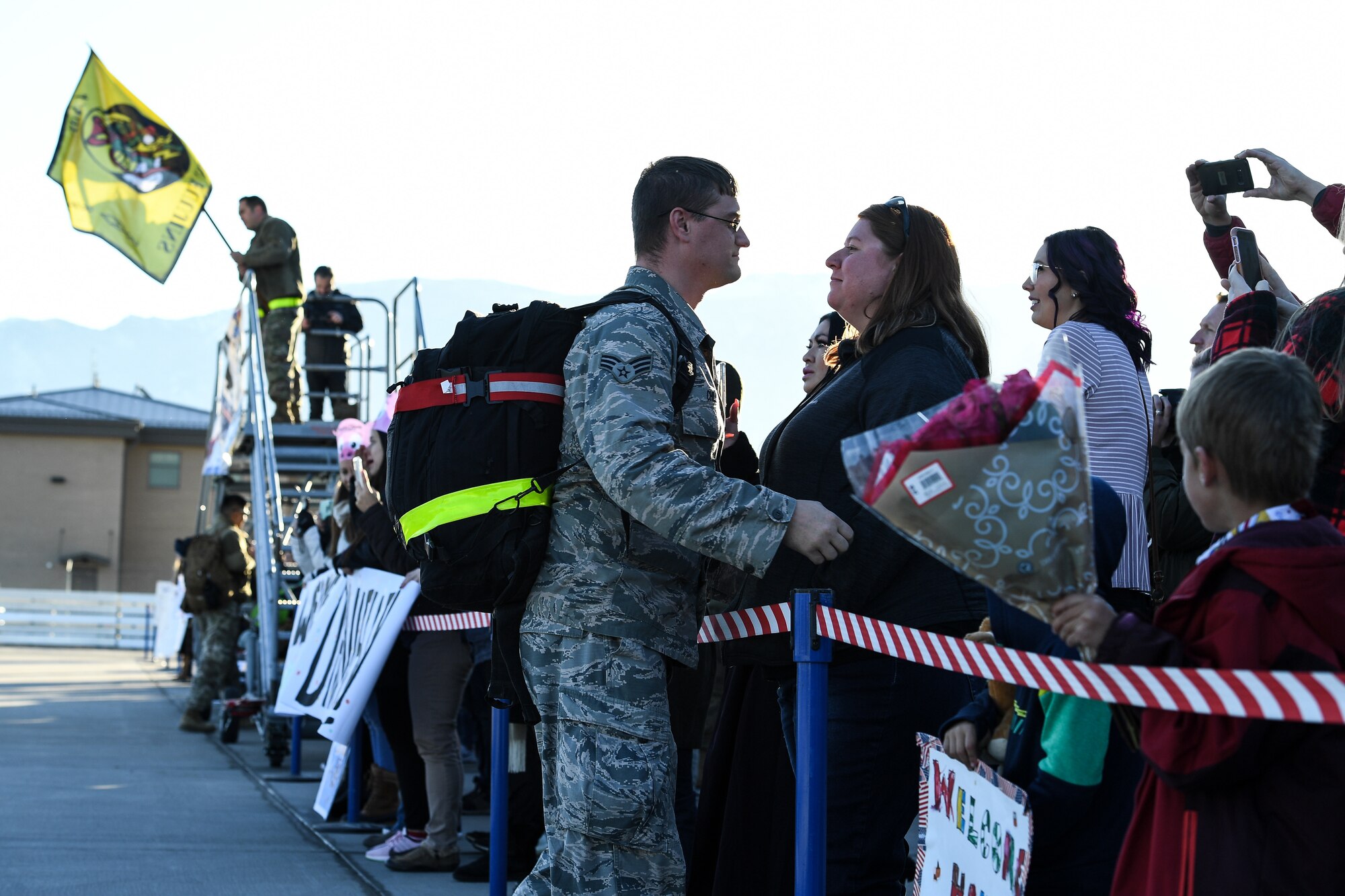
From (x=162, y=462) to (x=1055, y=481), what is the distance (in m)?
55.7

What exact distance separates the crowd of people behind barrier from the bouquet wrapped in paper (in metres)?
0.12

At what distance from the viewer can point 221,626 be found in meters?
12.7

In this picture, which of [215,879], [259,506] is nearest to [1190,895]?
[215,879]

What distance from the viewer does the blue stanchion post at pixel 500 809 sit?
4762 mm

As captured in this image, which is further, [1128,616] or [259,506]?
[259,506]

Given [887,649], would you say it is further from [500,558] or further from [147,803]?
[147,803]

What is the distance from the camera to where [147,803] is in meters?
8.05

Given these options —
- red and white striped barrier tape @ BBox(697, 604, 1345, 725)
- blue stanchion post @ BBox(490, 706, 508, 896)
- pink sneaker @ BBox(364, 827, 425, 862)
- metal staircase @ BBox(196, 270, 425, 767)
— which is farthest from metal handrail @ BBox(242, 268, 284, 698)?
red and white striped barrier tape @ BBox(697, 604, 1345, 725)

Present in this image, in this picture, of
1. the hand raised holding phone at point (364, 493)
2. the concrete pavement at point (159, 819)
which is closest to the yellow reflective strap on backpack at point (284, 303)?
the concrete pavement at point (159, 819)

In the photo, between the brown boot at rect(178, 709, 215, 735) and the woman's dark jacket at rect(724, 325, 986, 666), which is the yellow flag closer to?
the brown boot at rect(178, 709, 215, 735)

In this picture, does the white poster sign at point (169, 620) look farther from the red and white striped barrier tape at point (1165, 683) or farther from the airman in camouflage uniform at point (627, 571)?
the red and white striped barrier tape at point (1165, 683)

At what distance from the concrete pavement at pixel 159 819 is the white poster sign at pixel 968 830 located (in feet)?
9.55

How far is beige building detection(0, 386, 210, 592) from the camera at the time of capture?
52.2 meters

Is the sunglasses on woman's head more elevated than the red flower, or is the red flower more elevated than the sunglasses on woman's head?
the sunglasses on woman's head
